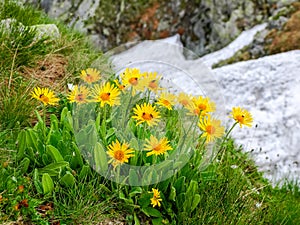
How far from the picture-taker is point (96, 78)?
128 inches

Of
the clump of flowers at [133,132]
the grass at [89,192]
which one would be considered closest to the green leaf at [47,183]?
the grass at [89,192]

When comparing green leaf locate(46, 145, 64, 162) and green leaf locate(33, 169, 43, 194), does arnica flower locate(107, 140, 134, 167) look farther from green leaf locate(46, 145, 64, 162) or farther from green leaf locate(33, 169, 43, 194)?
green leaf locate(33, 169, 43, 194)

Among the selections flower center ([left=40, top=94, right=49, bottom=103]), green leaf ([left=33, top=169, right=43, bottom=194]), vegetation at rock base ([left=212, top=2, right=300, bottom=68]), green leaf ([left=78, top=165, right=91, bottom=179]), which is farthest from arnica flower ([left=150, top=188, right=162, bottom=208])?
vegetation at rock base ([left=212, top=2, right=300, bottom=68])

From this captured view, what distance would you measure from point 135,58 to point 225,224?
222 centimetres

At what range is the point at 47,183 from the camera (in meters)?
2.71

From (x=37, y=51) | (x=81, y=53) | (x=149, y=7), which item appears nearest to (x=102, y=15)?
(x=149, y=7)

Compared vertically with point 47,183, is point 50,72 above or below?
above

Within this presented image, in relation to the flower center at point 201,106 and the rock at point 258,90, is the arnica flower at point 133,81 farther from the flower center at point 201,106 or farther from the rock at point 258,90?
the rock at point 258,90

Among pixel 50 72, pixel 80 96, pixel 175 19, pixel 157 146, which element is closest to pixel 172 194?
pixel 157 146

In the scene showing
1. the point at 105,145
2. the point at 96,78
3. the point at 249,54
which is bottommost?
the point at 249,54

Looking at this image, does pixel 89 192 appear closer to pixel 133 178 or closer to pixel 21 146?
pixel 133 178

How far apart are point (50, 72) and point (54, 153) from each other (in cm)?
163

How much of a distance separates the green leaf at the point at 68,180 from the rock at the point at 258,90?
161 cm

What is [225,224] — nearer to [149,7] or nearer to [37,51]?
[37,51]
